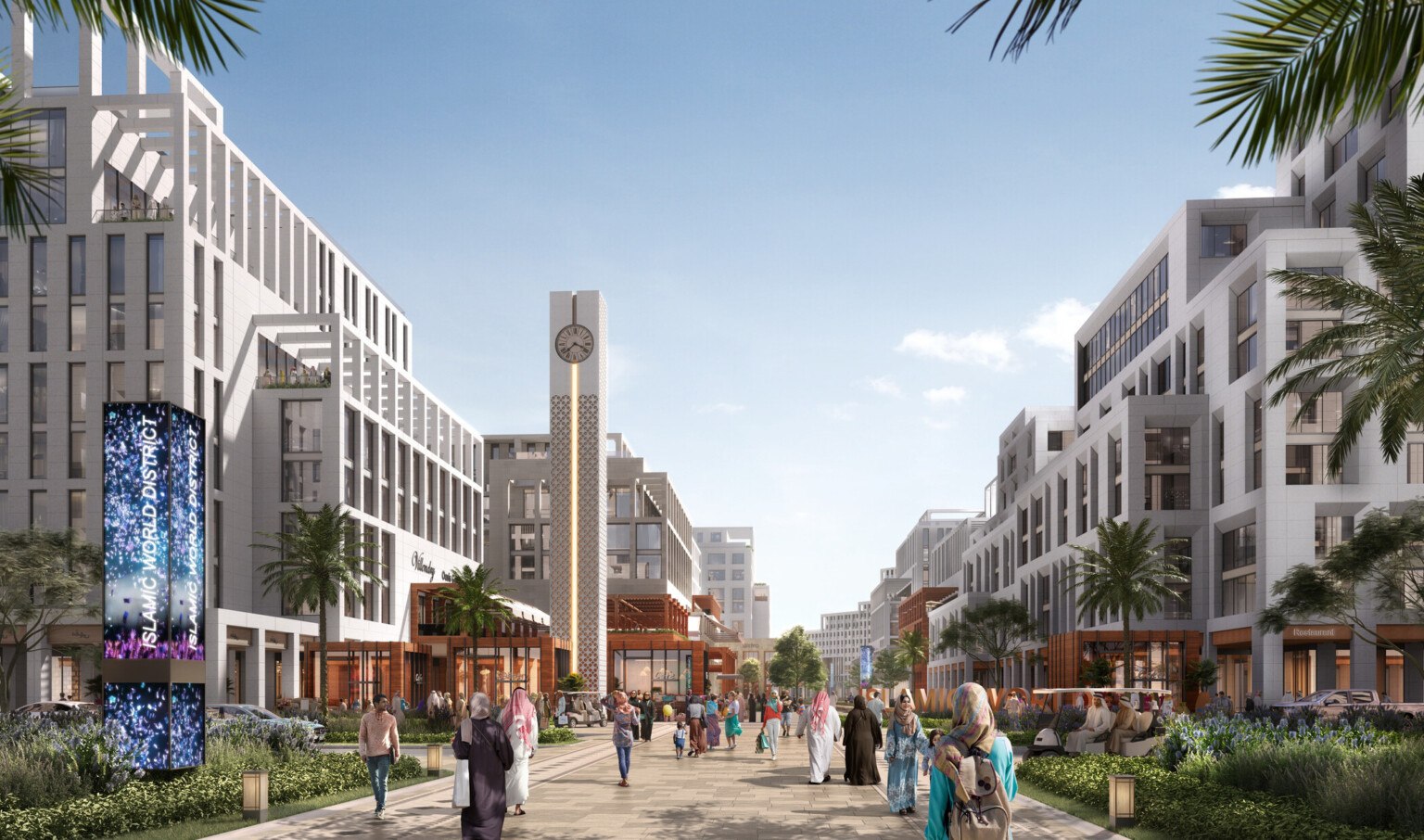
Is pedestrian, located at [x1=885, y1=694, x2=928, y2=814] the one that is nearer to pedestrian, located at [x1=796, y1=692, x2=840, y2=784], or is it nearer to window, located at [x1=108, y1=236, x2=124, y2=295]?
pedestrian, located at [x1=796, y1=692, x2=840, y2=784]

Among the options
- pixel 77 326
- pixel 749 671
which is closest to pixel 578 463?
pixel 77 326

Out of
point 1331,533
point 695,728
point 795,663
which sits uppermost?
point 1331,533

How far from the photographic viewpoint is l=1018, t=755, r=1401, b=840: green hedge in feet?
41.0

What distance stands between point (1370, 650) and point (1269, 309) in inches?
580

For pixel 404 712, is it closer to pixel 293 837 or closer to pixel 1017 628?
pixel 293 837

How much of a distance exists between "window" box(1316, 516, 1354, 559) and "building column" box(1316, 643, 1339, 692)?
4284 millimetres

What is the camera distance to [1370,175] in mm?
60812

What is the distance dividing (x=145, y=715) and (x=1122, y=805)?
1271 centimetres

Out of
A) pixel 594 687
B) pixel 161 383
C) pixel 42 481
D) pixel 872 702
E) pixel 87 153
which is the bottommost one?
pixel 594 687

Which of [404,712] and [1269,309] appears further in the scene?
[1269,309]

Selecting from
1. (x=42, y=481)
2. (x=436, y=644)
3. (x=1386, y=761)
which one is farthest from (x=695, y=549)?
(x=1386, y=761)

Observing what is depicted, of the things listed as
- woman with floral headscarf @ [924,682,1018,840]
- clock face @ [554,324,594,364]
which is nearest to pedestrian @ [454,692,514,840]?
woman with floral headscarf @ [924,682,1018,840]

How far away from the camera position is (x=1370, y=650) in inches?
2121

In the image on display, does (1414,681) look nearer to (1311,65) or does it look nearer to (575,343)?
(575,343)
